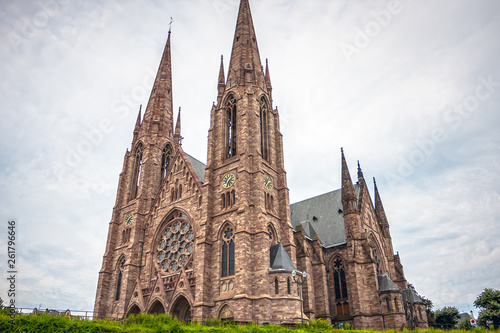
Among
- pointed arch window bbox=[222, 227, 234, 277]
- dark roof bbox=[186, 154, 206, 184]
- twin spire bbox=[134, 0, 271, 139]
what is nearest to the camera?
pointed arch window bbox=[222, 227, 234, 277]

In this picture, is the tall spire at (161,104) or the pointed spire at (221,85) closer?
the pointed spire at (221,85)

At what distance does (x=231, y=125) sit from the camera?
35.4m

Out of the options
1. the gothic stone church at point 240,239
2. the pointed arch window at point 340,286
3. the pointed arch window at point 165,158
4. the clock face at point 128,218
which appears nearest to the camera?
the gothic stone church at point 240,239

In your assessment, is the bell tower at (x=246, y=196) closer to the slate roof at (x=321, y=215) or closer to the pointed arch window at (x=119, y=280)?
the slate roof at (x=321, y=215)

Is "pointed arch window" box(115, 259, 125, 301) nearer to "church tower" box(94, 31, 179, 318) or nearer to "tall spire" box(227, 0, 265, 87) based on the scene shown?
"church tower" box(94, 31, 179, 318)

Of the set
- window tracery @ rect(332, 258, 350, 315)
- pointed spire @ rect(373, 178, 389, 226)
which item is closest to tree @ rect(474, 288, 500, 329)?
pointed spire @ rect(373, 178, 389, 226)

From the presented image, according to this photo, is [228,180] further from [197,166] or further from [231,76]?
[231,76]

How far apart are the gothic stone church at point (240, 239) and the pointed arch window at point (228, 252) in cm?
8

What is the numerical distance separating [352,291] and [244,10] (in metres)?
33.1

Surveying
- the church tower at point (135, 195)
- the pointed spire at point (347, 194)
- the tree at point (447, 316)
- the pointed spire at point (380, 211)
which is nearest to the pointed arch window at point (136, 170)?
the church tower at point (135, 195)

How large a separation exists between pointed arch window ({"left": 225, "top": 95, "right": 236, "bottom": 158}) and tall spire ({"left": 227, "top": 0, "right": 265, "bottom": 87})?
6.35 feet

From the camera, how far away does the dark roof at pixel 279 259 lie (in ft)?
88.0

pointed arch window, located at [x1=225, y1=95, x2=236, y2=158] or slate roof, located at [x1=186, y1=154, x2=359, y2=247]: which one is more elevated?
pointed arch window, located at [x1=225, y1=95, x2=236, y2=158]

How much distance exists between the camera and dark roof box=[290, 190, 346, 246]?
3966 cm
